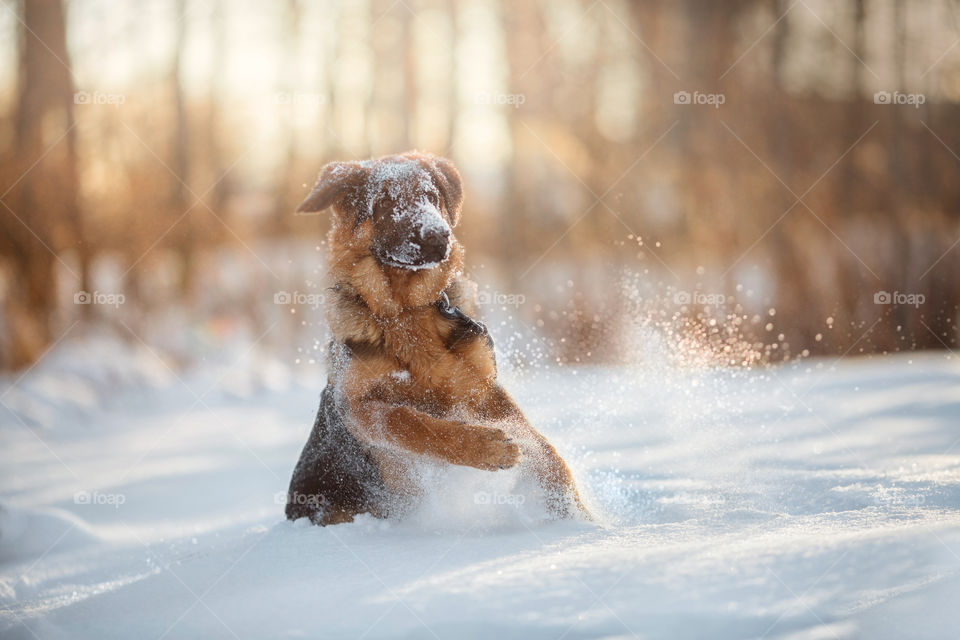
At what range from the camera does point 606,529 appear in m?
3.26

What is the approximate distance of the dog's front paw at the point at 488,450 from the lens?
3256mm

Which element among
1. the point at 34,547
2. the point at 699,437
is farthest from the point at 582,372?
the point at 34,547

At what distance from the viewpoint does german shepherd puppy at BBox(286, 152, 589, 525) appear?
3.36 metres

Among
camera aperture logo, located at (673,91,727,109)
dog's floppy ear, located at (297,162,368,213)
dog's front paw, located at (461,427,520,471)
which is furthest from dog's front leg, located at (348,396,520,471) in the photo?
camera aperture logo, located at (673,91,727,109)

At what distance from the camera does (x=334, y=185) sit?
380 cm

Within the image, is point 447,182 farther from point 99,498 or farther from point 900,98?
point 900,98

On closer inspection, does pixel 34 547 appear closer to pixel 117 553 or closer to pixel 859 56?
pixel 117 553

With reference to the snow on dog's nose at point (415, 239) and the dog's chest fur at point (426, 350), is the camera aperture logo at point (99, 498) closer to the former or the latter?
the dog's chest fur at point (426, 350)

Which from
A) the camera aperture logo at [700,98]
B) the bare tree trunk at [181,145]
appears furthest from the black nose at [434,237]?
the camera aperture logo at [700,98]

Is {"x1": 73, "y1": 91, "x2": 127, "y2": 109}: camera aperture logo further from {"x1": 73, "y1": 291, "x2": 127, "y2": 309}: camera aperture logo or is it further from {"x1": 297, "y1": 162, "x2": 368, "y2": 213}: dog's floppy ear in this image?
{"x1": 297, "y1": 162, "x2": 368, "y2": 213}: dog's floppy ear

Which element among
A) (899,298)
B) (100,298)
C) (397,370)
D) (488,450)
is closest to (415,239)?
(397,370)

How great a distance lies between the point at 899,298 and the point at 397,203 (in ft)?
31.7

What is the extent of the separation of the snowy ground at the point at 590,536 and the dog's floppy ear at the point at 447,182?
1412 mm

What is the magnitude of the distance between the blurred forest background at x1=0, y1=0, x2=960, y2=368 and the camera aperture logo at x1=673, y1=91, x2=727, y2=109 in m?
0.09
